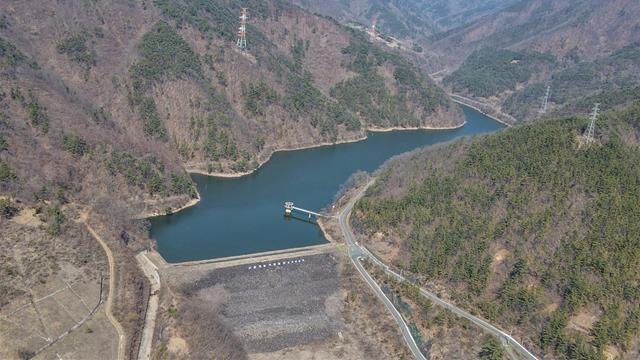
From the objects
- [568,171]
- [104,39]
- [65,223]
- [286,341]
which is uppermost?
[104,39]

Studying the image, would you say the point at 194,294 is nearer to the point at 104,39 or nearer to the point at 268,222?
the point at 268,222

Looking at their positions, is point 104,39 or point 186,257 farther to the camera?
point 104,39

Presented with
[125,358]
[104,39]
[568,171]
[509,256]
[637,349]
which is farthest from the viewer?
[104,39]

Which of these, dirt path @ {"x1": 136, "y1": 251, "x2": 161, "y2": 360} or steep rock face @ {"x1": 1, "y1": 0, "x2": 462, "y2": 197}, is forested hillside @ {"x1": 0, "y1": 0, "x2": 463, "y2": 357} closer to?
steep rock face @ {"x1": 1, "y1": 0, "x2": 462, "y2": 197}

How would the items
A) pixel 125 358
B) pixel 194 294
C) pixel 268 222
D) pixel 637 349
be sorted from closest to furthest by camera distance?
pixel 125 358
pixel 637 349
pixel 194 294
pixel 268 222

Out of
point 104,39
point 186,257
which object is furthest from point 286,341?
point 104,39

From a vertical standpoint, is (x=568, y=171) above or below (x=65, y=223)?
above

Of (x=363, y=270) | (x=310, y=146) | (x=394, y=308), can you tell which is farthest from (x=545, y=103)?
(x=394, y=308)
